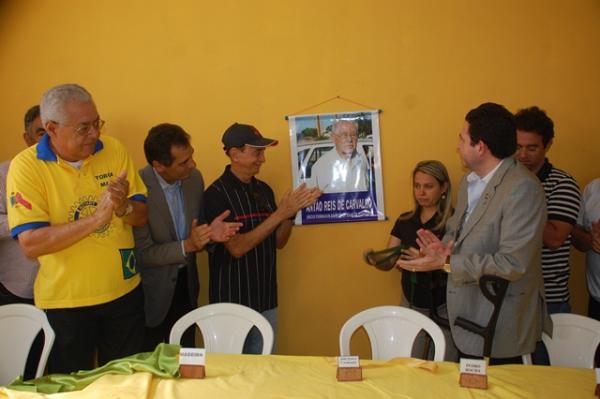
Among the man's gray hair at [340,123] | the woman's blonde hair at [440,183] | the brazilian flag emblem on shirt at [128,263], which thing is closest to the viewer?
the brazilian flag emblem on shirt at [128,263]

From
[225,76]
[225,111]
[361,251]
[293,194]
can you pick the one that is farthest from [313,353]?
[225,76]

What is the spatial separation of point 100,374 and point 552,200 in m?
2.24

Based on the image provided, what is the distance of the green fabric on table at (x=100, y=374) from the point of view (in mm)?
1886

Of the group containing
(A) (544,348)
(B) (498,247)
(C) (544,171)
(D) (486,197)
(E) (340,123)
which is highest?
(E) (340,123)

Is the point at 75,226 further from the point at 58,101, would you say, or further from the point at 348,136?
the point at 348,136

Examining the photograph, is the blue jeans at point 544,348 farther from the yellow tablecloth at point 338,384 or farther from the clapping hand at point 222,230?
the clapping hand at point 222,230

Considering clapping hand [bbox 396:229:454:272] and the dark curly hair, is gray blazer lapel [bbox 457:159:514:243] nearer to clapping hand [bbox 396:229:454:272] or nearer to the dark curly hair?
clapping hand [bbox 396:229:454:272]

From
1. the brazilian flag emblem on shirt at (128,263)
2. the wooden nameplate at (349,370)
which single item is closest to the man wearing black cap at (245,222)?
the brazilian flag emblem on shirt at (128,263)

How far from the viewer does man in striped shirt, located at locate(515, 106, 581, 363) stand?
8.70 feet

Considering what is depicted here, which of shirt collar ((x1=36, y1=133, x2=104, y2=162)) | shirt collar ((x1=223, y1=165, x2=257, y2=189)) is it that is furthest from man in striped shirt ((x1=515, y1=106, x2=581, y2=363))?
shirt collar ((x1=36, y1=133, x2=104, y2=162))

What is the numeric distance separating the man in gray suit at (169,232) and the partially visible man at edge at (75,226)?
0.35m

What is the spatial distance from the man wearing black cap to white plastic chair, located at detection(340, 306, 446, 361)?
0.72m

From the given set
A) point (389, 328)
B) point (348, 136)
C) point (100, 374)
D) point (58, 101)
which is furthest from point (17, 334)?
point (348, 136)

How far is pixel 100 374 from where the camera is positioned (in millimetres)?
1968
